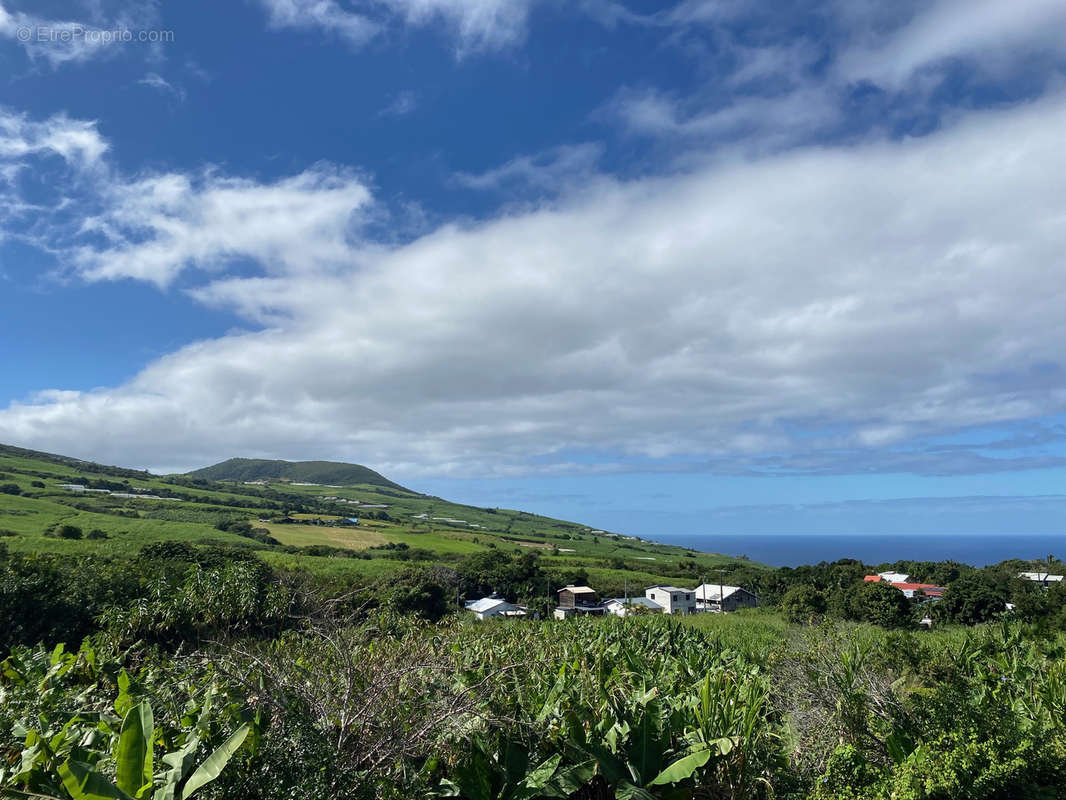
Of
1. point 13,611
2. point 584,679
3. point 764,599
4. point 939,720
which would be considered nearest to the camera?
point 939,720

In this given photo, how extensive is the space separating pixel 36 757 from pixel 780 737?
17.4ft

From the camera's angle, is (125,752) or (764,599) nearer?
(125,752)

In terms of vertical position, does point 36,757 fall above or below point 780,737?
above

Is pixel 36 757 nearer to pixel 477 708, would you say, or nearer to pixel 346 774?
pixel 346 774

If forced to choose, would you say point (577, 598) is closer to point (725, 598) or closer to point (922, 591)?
point (725, 598)

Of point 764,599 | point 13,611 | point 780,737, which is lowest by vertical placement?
point 764,599

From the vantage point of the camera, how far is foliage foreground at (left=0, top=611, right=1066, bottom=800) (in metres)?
2.85

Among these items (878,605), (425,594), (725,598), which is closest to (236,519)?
→ (425,594)

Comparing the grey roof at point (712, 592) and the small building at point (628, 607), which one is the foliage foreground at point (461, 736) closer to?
the small building at point (628, 607)

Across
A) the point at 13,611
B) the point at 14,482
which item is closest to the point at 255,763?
the point at 13,611

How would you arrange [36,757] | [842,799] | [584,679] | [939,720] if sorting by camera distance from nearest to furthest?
[36,757] < [842,799] < [939,720] < [584,679]

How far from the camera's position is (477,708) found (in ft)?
12.7

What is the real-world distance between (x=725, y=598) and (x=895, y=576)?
53.8ft

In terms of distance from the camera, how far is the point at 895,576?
2223 inches
